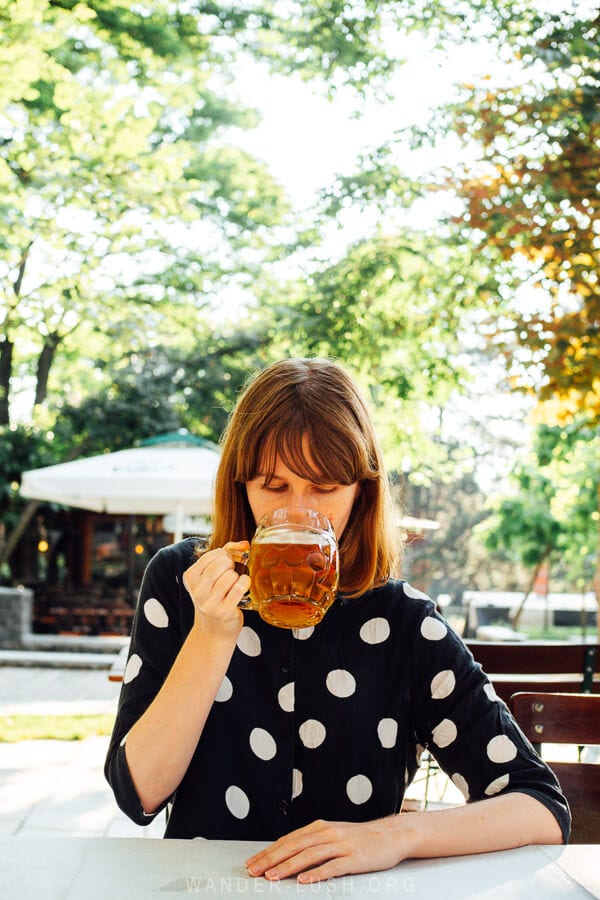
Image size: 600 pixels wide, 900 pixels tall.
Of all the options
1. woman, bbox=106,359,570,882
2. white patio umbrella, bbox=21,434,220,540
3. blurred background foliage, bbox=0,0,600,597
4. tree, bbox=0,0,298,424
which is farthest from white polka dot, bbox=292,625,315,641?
tree, bbox=0,0,298,424

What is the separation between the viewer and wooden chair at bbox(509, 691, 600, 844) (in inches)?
76.9

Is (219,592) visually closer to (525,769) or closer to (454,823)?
(454,823)

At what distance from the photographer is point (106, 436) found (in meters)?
15.4

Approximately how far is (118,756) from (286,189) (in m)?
12.7

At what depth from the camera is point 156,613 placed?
1665mm

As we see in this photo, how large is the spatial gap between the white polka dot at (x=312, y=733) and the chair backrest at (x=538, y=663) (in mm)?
1284

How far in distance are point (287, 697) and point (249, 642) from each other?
13 cm

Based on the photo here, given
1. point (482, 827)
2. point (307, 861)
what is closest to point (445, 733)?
point (482, 827)

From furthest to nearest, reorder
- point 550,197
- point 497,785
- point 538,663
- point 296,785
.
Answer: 1. point 550,197
2. point 538,663
3. point 296,785
4. point 497,785

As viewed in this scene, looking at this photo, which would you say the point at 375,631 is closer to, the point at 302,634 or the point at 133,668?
the point at 302,634

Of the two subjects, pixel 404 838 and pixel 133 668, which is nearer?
pixel 404 838

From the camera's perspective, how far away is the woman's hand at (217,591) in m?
1.32

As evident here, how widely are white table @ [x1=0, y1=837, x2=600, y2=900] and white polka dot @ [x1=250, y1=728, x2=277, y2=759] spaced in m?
0.33

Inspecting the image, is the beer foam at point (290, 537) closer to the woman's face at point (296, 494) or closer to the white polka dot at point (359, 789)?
the woman's face at point (296, 494)
